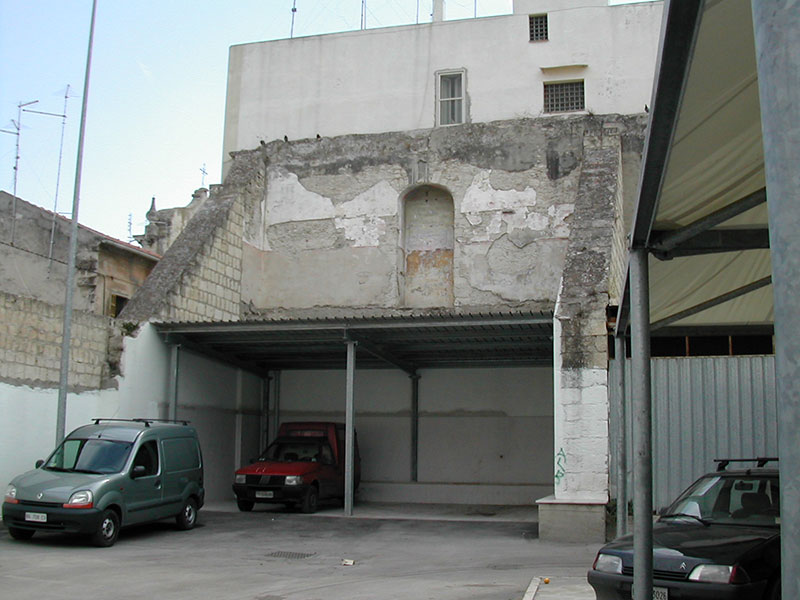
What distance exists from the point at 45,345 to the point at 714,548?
11772 mm

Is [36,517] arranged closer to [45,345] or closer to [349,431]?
[45,345]

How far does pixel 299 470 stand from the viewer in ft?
55.4

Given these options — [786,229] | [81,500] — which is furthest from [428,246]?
[786,229]

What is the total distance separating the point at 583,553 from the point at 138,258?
56.1ft

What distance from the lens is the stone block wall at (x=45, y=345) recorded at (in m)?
13.8

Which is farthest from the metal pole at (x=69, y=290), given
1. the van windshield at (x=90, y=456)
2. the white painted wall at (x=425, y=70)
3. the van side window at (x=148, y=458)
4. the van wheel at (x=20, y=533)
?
the white painted wall at (x=425, y=70)

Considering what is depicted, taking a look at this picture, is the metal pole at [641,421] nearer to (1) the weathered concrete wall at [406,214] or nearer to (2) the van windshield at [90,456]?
(2) the van windshield at [90,456]

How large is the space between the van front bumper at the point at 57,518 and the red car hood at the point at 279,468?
5377mm

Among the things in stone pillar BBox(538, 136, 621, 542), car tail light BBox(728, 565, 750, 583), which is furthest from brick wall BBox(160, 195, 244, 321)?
car tail light BBox(728, 565, 750, 583)

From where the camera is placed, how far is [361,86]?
25.3 metres

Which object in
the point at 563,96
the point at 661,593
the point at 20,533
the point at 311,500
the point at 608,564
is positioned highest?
the point at 563,96

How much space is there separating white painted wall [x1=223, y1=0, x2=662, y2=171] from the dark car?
17.2 metres

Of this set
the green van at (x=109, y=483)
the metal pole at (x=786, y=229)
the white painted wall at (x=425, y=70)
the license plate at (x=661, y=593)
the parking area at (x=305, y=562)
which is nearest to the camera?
the metal pole at (x=786, y=229)

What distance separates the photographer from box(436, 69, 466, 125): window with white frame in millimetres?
24609
